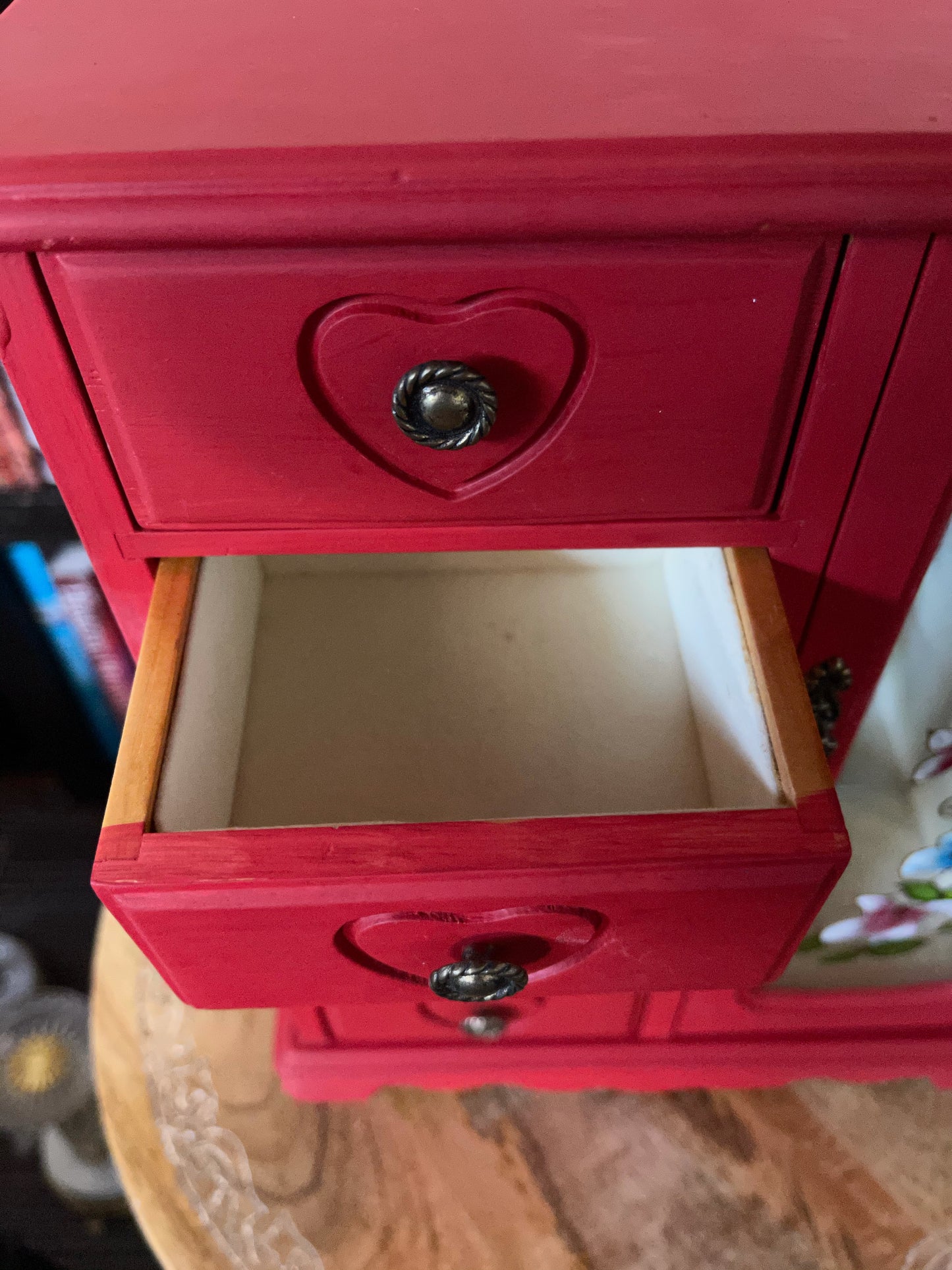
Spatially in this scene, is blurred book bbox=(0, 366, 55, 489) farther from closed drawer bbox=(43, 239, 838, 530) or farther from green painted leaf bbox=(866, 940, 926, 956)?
green painted leaf bbox=(866, 940, 926, 956)

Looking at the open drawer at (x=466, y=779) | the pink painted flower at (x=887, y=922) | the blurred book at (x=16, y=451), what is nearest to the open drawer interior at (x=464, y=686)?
the open drawer at (x=466, y=779)

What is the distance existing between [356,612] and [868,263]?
45 cm

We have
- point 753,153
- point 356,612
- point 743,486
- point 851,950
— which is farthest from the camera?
point 356,612

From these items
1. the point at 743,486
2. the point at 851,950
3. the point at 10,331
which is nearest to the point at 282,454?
the point at 10,331

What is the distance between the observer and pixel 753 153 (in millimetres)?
391

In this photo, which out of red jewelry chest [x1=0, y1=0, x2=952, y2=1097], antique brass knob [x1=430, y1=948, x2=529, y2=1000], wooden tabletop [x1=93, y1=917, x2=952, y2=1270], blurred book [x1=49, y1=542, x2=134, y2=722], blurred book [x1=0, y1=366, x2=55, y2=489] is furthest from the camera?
blurred book [x1=49, y1=542, x2=134, y2=722]

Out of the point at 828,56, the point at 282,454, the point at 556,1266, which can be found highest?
the point at 828,56

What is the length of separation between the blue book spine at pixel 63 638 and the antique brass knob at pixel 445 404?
56cm

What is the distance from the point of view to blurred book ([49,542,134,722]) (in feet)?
2.98

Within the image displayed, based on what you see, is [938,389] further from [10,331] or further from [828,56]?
[10,331]

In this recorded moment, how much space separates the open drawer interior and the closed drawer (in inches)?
4.0

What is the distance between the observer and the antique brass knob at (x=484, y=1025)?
2.05ft

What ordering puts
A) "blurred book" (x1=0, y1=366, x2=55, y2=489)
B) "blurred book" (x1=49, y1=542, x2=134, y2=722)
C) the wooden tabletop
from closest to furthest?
the wooden tabletop < "blurred book" (x1=0, y1=366, x2=55, y2=489) < "blurred book" (x1=49, y1=542, x2=134, y2=722)

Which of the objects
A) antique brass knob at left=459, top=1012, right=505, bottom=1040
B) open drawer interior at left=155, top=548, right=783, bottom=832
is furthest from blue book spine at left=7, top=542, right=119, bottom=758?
antique brass knob at left=459, top=1012, right=505, bottom=1040
